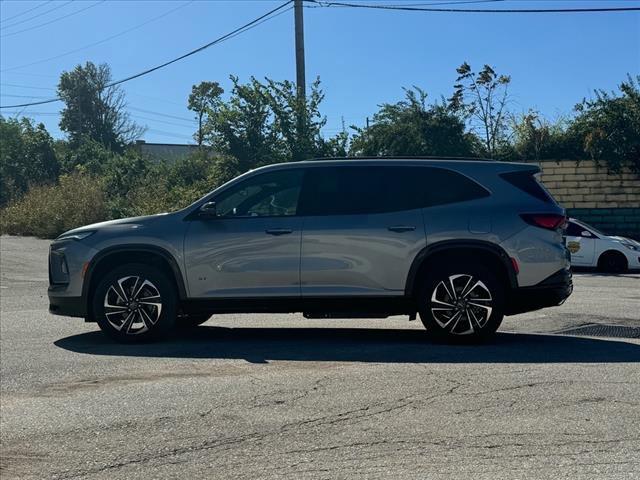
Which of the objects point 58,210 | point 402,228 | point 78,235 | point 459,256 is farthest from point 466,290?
point 58,210

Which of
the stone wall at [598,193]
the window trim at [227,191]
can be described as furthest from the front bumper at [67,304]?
the stone wall at [598,193]

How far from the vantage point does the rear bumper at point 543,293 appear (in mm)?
7516

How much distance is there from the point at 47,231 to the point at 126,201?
125 inches

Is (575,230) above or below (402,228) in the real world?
below

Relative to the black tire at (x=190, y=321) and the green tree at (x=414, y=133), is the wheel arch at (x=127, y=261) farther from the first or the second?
the green tree at (x=414, y=133)

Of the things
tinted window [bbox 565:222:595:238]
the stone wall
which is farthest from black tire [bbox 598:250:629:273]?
the stone wall

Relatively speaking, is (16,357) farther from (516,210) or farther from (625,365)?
(625,365)

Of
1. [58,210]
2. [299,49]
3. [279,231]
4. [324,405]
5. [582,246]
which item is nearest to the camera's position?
[324,405]

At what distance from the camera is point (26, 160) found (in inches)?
1618

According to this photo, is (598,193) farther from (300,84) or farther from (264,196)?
(264,196)

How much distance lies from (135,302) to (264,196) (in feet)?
5.78

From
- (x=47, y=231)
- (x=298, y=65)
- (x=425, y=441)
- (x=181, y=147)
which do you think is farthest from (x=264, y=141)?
(x=181, y=147)

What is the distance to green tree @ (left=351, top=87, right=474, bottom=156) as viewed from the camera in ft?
81.5

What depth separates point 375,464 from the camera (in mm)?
4430
